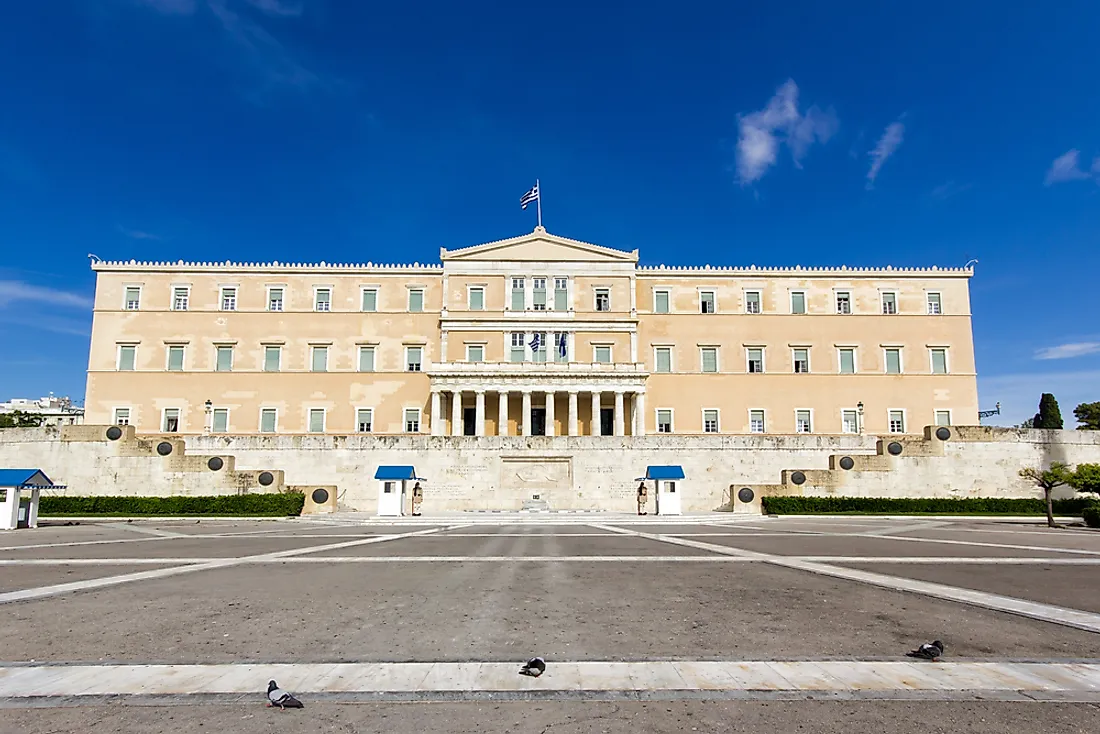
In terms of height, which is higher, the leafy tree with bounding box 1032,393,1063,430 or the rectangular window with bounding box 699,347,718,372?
the rectangular window with bounding box 699,347,718,372

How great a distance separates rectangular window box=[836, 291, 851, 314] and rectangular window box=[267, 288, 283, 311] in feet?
161

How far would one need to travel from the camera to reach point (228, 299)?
56.3m

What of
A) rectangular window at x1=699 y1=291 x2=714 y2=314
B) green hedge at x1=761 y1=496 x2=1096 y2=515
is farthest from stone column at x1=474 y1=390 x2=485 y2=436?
green hedge at x1=761 y1=496 x2=1096 y2=515

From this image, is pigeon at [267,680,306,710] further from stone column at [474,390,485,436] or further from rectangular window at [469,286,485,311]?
rectangular window at [469,286,485,311]

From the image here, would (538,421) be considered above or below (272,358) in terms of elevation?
below

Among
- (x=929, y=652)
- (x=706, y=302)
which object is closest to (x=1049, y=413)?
(x=706, y=302)

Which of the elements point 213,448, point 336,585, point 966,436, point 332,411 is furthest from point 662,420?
point 336,585

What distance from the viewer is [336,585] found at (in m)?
11.2

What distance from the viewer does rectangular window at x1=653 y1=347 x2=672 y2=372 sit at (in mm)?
56688

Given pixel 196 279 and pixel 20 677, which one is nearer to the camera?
pixel 20 677

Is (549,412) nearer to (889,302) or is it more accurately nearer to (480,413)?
(480,413)

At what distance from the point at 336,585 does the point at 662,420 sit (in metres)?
46.4

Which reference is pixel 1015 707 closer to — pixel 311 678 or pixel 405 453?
pixel 311 678

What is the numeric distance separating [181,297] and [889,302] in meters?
61.9
